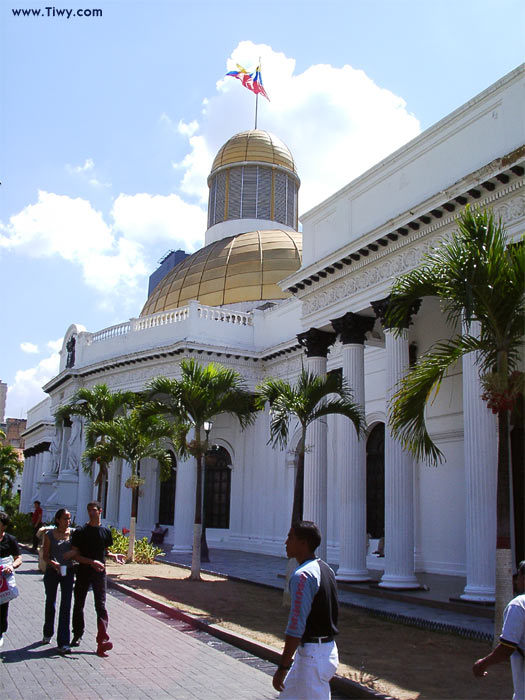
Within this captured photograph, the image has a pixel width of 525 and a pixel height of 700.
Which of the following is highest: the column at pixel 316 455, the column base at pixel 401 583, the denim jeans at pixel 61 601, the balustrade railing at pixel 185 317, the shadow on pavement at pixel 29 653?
the balustrade railing at pixel 185 317

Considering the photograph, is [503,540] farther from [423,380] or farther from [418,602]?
[418,602]

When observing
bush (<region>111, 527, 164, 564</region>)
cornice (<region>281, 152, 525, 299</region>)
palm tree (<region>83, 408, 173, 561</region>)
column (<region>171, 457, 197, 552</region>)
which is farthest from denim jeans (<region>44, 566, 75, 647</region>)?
column (<region>171, 457, 197, 552</region>)

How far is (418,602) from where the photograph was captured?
12.8 metres

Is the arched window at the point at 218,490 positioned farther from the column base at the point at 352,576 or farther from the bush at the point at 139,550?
the column base at the point at 352,576

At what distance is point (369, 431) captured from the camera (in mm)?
22062

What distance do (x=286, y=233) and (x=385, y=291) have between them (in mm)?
21297

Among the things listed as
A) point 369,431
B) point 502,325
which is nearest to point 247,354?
point 369,431

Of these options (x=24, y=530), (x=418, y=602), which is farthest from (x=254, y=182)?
(x=418, y=602)

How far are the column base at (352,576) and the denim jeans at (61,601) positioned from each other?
8449 millimetres

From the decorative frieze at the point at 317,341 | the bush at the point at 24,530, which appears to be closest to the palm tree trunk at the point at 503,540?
the decorative frieze at the point at 317,341

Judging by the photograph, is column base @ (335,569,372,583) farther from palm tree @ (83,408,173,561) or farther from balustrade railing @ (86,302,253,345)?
balustrade railing @ (86,302,253,345)

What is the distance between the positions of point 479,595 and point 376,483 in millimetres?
9977

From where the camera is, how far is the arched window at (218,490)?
29.0 metres

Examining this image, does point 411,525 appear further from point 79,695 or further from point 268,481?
point 268,481
